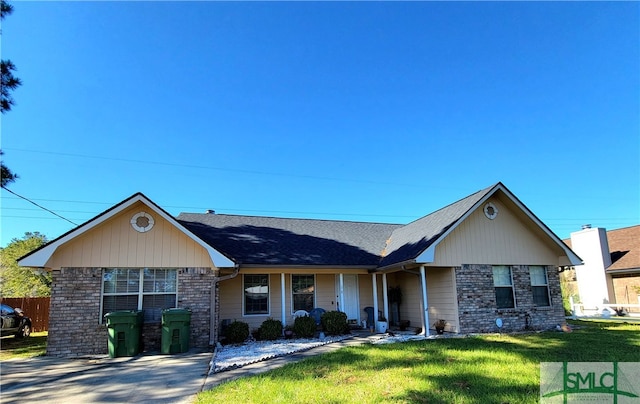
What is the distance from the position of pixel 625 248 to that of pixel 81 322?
85.9ft

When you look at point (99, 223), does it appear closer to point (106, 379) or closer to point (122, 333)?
point (122, 333)

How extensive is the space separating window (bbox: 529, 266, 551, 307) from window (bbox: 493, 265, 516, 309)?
38.3 inches

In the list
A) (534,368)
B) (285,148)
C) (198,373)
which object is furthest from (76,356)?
(285,148)

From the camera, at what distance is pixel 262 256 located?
1323 cm

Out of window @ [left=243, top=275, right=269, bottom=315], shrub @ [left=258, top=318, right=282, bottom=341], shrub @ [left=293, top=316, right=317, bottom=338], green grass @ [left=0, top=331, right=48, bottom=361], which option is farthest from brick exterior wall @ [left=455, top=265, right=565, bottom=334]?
green grass @ [left=0, top=331, right=48, bottom=361]

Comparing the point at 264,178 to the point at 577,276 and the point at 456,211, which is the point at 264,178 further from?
the point at 577,276

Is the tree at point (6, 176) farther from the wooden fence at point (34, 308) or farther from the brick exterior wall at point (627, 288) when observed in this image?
the brick exterior wall at point (627, 288)

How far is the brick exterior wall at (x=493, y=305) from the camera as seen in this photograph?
1227cm

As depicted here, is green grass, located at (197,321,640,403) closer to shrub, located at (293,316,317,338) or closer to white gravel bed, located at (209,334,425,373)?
white gravel bed, located at (209,334,425,373)

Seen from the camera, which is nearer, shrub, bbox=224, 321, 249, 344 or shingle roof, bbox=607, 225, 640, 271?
shrub, bbox=224, 321, 249, 344

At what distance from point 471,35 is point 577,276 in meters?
17.8

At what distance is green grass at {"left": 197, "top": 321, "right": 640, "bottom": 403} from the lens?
5.31m

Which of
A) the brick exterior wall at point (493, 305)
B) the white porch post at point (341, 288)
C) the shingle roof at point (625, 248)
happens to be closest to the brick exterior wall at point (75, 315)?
the white porch post at point (341, 288)

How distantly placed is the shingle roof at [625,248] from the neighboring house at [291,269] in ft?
32.5
